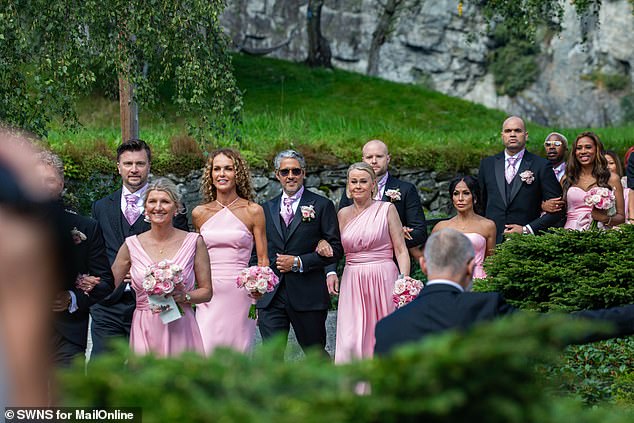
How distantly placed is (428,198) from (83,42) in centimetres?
737

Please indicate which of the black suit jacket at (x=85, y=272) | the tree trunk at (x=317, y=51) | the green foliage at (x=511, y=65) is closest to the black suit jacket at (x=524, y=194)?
the black suit jacket at (x=85, y=272)

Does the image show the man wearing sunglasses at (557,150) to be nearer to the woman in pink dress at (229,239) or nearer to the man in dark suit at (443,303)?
the woman in pink dress at (229,239)

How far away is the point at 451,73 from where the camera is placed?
5575 centimetres

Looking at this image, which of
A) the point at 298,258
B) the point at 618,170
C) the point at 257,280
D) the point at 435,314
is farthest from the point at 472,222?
the point at 435,314

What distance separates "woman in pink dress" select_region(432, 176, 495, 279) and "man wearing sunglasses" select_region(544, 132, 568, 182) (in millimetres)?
2533

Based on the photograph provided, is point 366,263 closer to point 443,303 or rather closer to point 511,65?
point 443,303

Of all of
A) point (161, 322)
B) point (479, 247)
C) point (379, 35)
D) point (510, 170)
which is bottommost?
point (161, 322)

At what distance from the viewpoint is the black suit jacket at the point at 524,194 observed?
10.9m

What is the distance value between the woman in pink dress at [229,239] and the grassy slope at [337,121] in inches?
166

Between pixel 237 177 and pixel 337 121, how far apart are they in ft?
48.9

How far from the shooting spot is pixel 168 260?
764 centimetres

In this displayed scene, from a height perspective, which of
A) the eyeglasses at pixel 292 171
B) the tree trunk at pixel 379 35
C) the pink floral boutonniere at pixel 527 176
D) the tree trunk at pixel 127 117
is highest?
the tree trunk at pixel 379 35

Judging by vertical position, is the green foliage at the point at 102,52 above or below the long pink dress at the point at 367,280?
above

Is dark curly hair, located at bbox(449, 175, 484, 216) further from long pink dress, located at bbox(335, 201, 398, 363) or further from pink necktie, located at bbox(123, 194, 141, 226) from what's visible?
pink necktie, located at bbox(123, 194, 141, 226)
